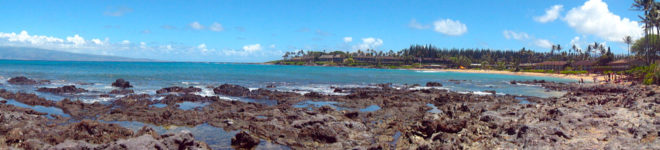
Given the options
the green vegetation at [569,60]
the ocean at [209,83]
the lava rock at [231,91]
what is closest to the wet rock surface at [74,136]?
the ocean at [209,83]

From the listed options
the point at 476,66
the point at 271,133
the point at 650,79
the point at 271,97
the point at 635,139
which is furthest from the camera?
the point at 476,66

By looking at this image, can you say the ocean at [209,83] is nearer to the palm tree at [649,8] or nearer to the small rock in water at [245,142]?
the small rock in water at [245,142]

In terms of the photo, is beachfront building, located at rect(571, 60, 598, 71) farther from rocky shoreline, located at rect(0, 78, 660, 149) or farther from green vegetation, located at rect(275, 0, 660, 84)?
rocky shoreline, located at rect(0, 78, 660, 149)

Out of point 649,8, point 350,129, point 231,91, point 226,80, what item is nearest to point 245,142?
point 350,129

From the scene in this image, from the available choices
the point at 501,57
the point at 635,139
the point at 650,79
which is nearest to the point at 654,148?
the point at 635,139

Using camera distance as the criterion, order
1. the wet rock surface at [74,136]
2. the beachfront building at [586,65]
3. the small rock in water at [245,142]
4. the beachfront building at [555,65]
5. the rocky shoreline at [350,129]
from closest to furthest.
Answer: the wet rock surface at [74,136] → the rocky shoreline at [350,129] → the small rock in water at [245,142] → the beachfront building at [586,65] → the beachfront building at [555,65]

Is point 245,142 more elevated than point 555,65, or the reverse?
point 555,65

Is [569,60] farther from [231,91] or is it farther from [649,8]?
[231,91]

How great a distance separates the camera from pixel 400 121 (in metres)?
16.8

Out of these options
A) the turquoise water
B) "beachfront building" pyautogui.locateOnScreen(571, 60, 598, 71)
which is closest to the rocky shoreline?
the turquoise water

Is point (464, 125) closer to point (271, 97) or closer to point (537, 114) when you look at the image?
point (537, 114)

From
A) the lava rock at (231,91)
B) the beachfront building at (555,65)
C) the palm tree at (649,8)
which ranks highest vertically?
the palm tree at (649,8)

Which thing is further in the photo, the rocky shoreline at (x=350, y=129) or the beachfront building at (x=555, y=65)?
the beachfront building at (x=555, y=65)

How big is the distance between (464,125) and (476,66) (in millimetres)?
161166
